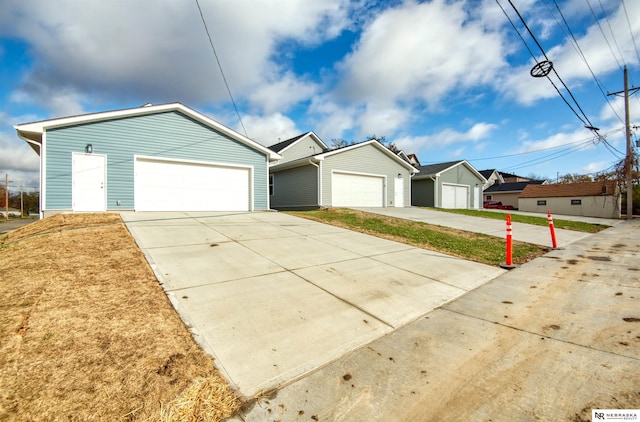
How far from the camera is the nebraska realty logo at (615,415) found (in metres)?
1.98

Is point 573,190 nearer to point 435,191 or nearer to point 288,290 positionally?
point 435,191

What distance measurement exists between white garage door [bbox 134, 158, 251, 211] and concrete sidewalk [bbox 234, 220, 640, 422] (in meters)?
11.1

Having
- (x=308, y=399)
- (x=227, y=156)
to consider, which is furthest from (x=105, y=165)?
(x=308, y=399)

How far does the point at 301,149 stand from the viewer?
23.3 metres

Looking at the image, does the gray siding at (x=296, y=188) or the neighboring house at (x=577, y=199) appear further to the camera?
the neighboring house at (x=577, y=199)

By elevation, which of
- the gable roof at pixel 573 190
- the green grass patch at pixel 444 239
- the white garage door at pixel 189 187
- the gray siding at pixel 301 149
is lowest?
the green grass patch at pixel 444 239

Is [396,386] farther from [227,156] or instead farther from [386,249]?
[227,156]

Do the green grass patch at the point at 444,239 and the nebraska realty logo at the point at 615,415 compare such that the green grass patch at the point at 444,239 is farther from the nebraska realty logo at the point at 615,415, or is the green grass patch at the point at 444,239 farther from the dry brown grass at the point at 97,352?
the dry brown grass at the point at 97,352

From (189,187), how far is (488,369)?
12260 mm

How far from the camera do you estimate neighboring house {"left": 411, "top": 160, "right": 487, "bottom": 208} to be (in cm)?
2291

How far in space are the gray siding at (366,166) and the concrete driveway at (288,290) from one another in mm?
8737

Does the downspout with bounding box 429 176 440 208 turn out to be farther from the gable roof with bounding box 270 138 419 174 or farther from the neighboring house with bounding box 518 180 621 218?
the neighboring house with bounding box 518 180 621 218

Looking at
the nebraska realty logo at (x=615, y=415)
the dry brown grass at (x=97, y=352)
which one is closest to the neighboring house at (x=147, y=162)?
the dry brown grass at (x=97, y=352)

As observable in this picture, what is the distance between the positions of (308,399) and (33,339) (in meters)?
2.46
